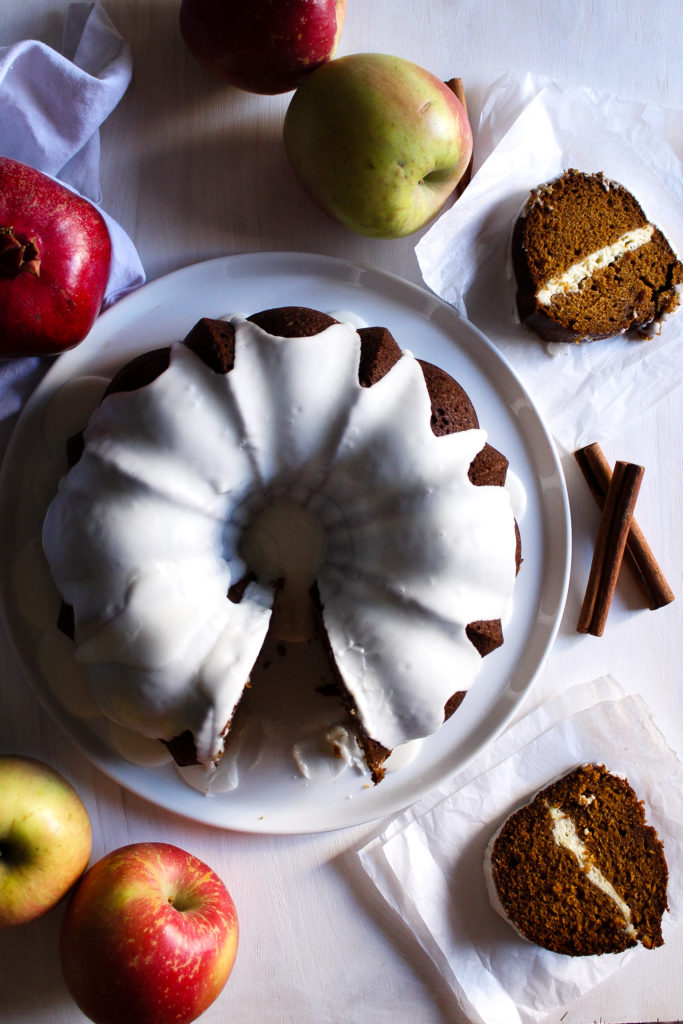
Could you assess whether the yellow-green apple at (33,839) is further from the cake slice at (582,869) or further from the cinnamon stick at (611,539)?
the cinnamon stick at (611,539)

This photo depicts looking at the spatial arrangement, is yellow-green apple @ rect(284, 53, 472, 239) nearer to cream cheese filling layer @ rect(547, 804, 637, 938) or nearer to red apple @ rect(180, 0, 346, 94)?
red apple @ rect(180, 0, 346, 94)

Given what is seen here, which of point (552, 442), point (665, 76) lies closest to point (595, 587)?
point (552, 442)

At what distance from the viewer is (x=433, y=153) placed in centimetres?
115

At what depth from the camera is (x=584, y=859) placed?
1.35 metres

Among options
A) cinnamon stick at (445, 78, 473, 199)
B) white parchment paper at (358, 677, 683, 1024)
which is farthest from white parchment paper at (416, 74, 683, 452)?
white parchment paper at (358, 677, 683, 1024)

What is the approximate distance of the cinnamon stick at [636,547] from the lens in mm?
1356

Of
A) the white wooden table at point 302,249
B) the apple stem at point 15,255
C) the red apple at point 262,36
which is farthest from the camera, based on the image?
the white wooden table at point 302,249

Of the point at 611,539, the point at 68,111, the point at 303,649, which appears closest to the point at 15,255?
the point at 68,111

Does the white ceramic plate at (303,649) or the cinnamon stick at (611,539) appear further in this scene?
the cinnamon stick at (611,539)

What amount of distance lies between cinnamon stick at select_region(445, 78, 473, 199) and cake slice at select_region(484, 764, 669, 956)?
0.91 metres

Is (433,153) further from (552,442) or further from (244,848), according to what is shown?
(244,848)

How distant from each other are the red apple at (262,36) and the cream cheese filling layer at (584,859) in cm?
115

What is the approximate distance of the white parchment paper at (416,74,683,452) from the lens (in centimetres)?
131

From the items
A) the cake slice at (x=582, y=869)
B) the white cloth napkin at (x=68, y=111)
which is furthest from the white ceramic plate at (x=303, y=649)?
the cake slice at (x=582, y=869)
